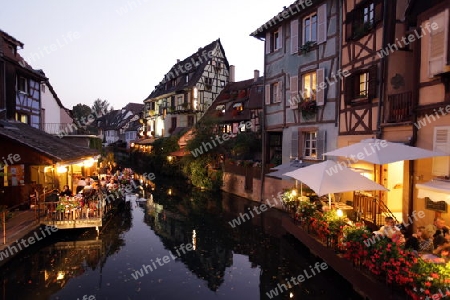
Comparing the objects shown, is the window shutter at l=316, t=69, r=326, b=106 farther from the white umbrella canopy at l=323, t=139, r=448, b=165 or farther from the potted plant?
the white umbrella canopy at l=323, t=139, r=448, b=165

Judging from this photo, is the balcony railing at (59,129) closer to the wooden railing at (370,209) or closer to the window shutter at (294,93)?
the window shutter at (294,93)

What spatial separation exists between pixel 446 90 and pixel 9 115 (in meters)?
22.9

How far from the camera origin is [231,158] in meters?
24.7

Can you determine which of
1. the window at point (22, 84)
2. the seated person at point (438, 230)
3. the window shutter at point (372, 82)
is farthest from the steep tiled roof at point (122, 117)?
the seated person at point (438, 230)

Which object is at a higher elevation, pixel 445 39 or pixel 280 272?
pixel 445 39

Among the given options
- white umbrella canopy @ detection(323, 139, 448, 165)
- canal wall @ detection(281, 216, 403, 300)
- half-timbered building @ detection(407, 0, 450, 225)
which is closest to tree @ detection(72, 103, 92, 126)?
canal wall @ detection(281, 216, 403, 300)

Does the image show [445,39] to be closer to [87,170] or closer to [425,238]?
[425,238]

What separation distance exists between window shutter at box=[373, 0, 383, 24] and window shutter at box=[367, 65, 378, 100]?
172 cm

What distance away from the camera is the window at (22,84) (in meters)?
21.8

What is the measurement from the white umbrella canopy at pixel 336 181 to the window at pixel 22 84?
20867 mm

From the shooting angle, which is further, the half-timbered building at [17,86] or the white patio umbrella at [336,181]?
the half-timbered building at [17,86]

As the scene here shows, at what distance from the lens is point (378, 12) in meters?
12.2

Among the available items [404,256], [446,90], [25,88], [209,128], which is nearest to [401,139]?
[446,90]

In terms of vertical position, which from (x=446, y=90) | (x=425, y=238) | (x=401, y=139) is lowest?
(x=425, y=238)
